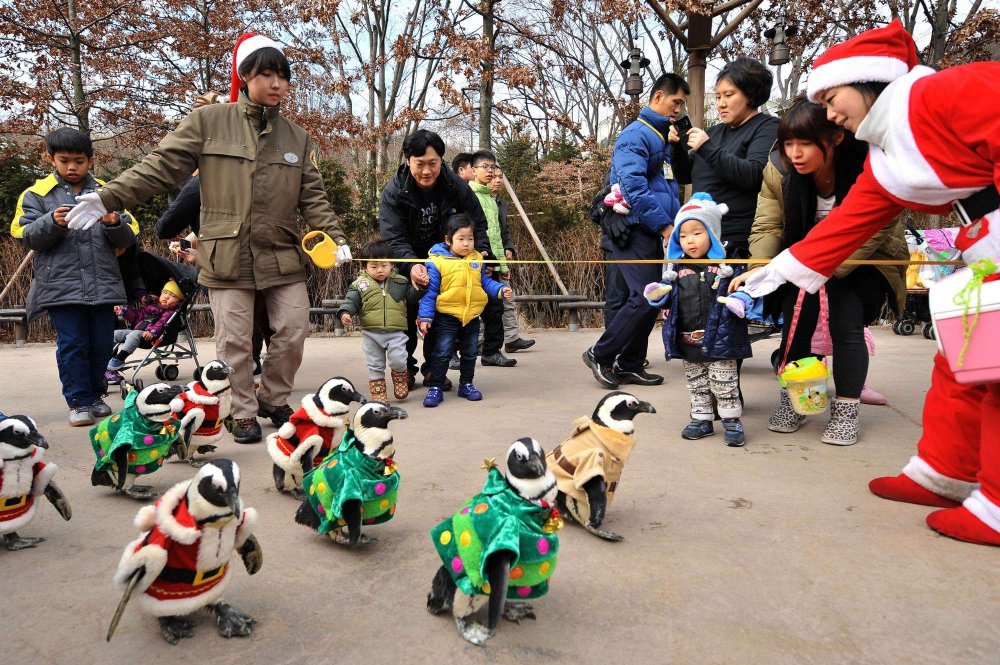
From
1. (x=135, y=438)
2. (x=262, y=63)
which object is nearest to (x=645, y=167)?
(x=262, y=63)

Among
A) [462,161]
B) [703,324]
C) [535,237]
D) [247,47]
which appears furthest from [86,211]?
[535,237]

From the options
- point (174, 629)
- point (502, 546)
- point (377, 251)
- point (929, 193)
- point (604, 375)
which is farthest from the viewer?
point (604, 375)

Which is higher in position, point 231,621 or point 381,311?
point 381,311

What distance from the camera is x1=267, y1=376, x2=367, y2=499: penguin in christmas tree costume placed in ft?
10.1

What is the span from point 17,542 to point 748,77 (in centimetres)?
459

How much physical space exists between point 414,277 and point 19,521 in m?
2.97

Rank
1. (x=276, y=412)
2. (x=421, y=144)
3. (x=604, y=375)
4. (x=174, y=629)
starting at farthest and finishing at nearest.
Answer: (x=604, y=375)
(x=421, y=144)
(x=276, y=412)
(x=174, y=629)

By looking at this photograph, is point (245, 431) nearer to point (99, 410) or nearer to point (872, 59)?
point (99, 410)

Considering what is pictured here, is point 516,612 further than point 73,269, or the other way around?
point 73,269

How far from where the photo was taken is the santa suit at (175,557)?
195cm

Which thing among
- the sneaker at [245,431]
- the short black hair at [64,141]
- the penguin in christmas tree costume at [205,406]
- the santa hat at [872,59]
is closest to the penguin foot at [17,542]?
the penguin in christmas tree costume at [205,406]

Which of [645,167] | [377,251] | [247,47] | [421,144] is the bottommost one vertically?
[377,251]

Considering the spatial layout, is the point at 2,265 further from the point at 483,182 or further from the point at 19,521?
the point at 19,521

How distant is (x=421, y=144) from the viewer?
17.0 feet
